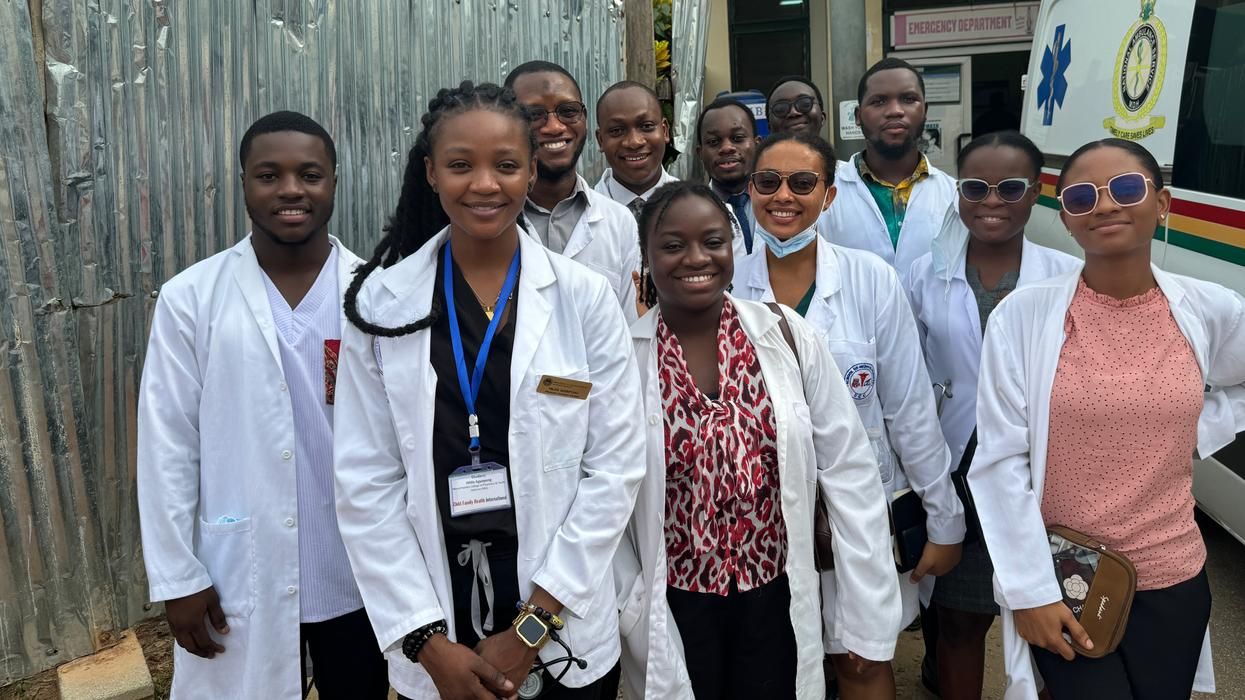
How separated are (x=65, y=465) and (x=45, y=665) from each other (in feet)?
2.18

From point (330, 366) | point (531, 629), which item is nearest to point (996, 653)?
point (531, 629)

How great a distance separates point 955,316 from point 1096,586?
972 millimetres

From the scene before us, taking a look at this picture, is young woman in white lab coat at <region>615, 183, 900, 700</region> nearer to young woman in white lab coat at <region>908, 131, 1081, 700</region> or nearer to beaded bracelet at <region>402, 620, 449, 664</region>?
beaded bracelet at <region>402, 620, 449, 664</region>

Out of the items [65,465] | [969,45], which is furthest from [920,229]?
[969,45]

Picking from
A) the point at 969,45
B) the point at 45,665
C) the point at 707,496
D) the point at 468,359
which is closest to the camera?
the point at 468,359

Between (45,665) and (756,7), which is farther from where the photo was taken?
(756,7)

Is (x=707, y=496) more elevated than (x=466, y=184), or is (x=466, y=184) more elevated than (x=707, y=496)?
(x=466, y=184)

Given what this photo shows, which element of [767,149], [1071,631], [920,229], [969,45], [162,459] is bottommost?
[1071,631]

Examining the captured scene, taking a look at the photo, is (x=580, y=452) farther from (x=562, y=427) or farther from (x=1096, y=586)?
(x=1096, y=586)

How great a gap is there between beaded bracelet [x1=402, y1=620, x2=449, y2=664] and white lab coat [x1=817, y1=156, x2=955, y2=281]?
2162mm

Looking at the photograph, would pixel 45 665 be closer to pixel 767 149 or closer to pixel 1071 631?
pixel 767 149

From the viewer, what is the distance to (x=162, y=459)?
2.29m

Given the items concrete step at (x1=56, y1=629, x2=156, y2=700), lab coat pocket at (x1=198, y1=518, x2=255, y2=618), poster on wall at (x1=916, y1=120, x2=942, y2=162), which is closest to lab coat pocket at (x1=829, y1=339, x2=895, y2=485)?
lab coat pocket at (x1=198, y1=518, x2=255, y2=618)

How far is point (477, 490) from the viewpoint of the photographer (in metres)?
2.07
